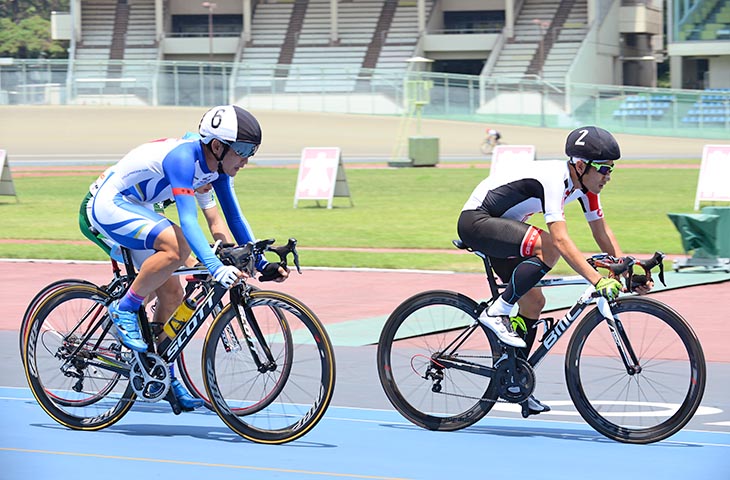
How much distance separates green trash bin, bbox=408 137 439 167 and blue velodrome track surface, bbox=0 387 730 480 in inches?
1289

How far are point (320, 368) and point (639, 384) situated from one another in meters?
1.66

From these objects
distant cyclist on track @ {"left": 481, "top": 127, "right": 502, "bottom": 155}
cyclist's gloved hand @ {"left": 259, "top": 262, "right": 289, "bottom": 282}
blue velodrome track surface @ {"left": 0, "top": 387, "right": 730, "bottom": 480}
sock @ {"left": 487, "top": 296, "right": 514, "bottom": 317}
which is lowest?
distant cyclist on track @ {"left": 481, "top": 127, "right": 502, "bottom": 155}

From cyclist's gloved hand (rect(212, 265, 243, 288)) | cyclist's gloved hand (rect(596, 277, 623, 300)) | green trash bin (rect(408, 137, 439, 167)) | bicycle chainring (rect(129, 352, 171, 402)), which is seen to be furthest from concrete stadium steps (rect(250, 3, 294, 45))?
cyclist's gloved hand (rect(596, 277, 623, 300))

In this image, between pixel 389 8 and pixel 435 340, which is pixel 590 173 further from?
pixel 389 8

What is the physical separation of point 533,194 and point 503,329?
72 centimetres

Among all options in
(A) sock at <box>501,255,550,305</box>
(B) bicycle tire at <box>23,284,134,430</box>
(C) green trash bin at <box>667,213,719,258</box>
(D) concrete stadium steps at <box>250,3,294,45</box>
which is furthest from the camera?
(D) concrete stadium steps at <box>250,3,294,45</box>

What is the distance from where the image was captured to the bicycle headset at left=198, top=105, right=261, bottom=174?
6.46 m

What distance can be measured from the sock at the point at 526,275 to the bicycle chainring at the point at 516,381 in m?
0.37

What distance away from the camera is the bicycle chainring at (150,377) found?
672 cm

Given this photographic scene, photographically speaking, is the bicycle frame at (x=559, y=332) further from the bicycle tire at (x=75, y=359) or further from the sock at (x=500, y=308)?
the bicycle tire at (x=75, y=359)

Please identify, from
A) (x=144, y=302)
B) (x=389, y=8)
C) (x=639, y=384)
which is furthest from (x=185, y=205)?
(x=389, y=8)

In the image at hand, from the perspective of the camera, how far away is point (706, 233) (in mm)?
14398

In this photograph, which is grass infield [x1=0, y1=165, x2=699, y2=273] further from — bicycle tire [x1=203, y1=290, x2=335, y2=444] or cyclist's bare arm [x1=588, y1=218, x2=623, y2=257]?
bicycle tire [x1=203, y1=290, x2=335, y2=444]

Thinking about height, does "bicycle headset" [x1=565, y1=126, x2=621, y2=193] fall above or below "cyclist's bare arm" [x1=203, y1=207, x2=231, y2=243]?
above
